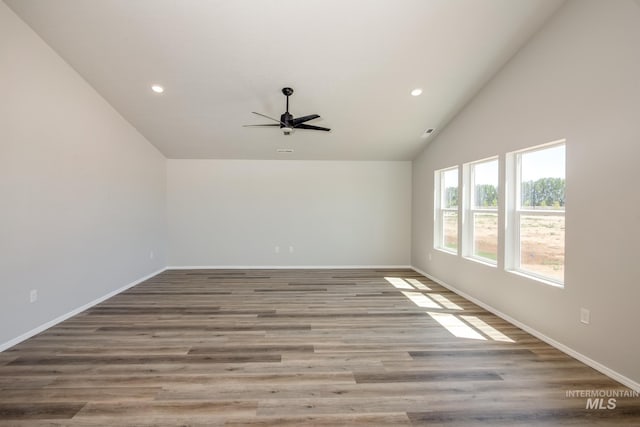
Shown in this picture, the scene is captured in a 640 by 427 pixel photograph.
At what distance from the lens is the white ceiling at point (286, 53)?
9.75 ft

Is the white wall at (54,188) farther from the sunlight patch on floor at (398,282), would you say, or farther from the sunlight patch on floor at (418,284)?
the sunlight patch on floor at (418,284)

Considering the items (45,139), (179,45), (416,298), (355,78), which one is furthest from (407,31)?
(45,139)

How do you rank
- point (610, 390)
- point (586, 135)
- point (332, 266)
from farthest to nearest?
point (332, 266)
point (586, 135)
point (610, 390)

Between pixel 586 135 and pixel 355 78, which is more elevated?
pixel 355 78

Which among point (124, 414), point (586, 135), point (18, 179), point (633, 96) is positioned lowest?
point (124, 414)

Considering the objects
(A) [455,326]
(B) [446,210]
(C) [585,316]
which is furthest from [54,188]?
(B) [446,210]

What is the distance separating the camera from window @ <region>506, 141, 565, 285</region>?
3.08 meters

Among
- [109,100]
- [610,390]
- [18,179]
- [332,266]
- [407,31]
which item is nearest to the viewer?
[610,390]

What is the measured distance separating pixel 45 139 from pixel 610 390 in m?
5.68

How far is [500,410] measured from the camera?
2.04 metres

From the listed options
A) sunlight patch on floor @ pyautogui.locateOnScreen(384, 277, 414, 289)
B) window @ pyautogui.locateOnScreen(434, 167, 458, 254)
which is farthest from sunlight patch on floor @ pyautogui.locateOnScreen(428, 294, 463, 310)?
window @ pyautogui.locateOnScreen(434, 167, 458, 254)

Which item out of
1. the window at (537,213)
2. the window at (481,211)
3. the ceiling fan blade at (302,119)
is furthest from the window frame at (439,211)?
the ceiling fan blade at (302,119)

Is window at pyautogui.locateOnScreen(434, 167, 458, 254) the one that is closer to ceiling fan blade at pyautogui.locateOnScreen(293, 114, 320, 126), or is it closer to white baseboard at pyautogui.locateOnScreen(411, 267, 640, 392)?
white baseboard at pyautogui.locateOnScreen(411, 267, 640, 392)

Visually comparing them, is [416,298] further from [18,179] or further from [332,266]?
[18,179]
